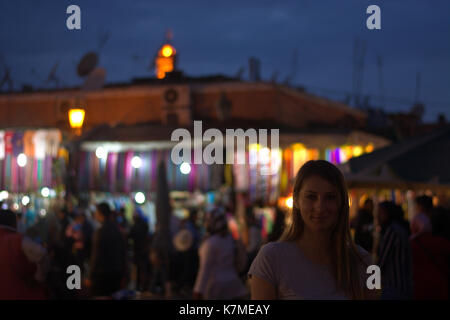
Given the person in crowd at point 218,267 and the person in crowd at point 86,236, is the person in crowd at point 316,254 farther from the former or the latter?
the person in crowd at point 86,236

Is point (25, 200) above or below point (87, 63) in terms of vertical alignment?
below

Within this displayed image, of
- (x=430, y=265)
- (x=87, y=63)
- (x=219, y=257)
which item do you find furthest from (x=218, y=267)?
(x=87, y=63)

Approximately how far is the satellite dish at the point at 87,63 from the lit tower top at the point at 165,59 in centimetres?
1094

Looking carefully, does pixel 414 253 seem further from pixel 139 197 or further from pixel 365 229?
pixel 139 197

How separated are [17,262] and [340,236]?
3652 millimetres

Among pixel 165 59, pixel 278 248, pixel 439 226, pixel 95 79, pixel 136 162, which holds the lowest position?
pixel 439 226

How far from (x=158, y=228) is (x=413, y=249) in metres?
8.88

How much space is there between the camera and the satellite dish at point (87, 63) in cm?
2530

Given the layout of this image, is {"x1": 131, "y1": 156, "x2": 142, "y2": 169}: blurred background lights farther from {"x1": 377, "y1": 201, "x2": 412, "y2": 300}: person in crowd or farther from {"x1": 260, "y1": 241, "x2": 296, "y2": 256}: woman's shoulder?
{"x1": 260, "y1": 241, "x2": 296, "y2": 256}: woman's shoulder

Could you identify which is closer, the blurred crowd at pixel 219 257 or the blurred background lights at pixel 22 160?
the blurred crowd at pixel 219 257

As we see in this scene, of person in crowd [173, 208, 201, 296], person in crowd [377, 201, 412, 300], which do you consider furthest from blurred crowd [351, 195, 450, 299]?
person in crowd [173, 208, 201, 296]

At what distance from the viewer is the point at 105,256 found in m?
10.9

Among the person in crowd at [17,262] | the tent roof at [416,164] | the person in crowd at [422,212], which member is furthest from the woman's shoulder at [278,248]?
the tent roof at [416,164]
